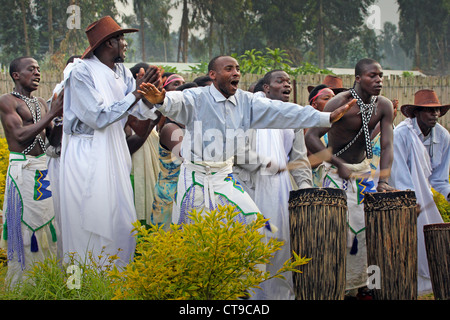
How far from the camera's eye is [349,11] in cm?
4238

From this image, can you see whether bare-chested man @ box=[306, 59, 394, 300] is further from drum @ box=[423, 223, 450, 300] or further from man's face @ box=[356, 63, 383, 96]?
drum @ box=[423, 223, 450, 300]

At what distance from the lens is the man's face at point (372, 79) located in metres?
6.08

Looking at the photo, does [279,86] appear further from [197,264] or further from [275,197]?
[197,264]

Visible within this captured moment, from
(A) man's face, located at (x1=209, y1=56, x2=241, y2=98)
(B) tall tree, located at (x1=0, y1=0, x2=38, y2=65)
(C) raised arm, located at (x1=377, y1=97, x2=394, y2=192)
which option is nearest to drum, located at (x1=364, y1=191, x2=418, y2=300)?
(C) raised arm, located at (x1=377, y1=97, x2=394, y2=192)

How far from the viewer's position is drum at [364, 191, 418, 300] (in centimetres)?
504

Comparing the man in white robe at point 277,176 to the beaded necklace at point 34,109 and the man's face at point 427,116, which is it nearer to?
the man's face at point 427,116

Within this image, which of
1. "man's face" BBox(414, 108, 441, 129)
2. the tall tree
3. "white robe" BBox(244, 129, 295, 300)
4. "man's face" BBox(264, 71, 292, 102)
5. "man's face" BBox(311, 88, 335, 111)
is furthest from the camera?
the tall tree

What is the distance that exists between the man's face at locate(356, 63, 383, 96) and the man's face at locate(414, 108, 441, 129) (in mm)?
1018

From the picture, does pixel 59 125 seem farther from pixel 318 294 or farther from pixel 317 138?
pixel 318 294

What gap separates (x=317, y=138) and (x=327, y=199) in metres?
1.54

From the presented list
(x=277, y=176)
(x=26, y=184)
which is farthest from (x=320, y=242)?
(x=26, y=184)

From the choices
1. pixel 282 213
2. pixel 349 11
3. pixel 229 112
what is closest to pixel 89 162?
pixel 229 112

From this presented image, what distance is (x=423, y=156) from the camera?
682 centimetres

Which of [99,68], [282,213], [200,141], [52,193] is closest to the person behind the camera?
[200,141]
